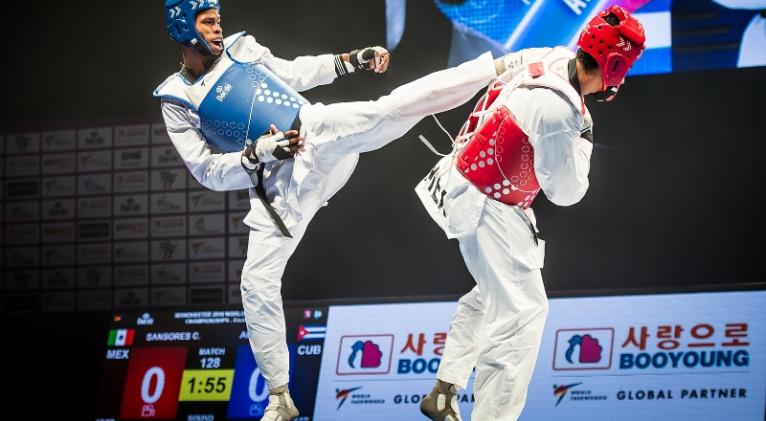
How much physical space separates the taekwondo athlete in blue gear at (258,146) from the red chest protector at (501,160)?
1.62 feet

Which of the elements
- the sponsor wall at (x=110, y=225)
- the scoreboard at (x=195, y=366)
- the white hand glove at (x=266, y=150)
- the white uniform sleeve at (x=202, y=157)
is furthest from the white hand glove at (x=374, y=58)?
the sponsor wall at (x=110, y=225)

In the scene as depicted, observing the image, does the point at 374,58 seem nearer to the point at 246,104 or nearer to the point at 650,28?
the point at 246,104

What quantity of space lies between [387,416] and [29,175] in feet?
10.2

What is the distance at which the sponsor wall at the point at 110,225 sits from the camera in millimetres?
5461

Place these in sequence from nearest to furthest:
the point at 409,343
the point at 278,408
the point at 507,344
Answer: the point at 507,344
the point at 278,408
the point at 409,343

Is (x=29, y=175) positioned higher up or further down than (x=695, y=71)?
further down

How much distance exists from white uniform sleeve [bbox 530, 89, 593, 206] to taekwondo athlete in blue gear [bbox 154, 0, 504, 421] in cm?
78

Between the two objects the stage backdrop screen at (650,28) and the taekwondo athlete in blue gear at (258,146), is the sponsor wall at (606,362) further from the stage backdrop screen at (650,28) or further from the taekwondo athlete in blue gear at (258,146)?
the stage backdrop screen at (650,28)

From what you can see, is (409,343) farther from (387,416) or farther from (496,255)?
(496,255)

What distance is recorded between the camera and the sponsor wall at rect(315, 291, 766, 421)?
3.99 metres

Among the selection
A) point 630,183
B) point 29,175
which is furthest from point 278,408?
point 29,175

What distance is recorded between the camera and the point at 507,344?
2.89m

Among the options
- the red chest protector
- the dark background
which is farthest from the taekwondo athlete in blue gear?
the dark background

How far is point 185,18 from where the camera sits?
3525mm
